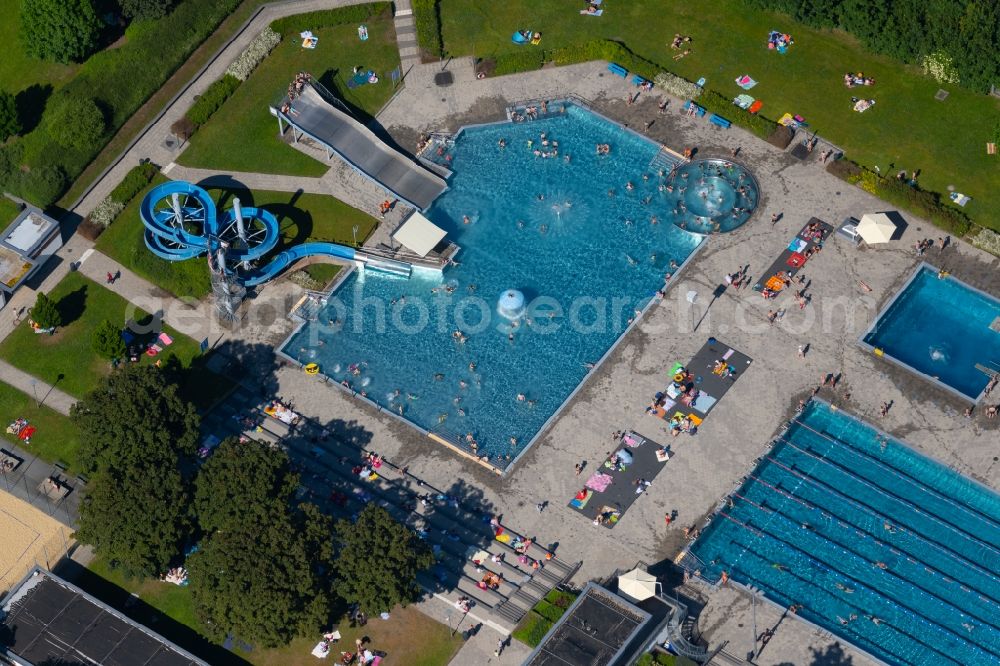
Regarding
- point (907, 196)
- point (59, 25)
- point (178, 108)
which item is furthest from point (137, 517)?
point (907, 196)

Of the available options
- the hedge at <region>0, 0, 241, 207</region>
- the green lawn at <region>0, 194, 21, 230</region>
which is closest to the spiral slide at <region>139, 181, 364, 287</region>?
the hedge at <region>0, 0, 241, 207</region>

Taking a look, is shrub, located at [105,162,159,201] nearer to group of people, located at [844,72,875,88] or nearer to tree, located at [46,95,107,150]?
tree, located at [46,95,107,150]

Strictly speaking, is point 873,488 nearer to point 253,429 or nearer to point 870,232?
point 870,232

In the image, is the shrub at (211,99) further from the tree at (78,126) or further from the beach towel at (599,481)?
the beach towel at (599,481)

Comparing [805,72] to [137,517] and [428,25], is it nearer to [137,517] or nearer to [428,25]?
[428,25]

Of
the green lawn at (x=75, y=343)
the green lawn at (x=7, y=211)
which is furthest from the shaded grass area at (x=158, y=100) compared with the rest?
the green lawn at (x=75, y=343)
